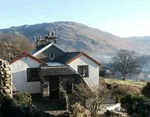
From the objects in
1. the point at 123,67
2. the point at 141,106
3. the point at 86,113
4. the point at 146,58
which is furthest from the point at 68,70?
the point at 146,58

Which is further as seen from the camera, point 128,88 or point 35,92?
point 128,88

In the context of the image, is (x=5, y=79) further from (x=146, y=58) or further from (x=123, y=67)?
(x=146, y=58)

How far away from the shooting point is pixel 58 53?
26.4 meters

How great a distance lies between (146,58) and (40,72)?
122m

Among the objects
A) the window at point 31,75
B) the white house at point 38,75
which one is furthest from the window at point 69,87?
the window at point 31,75

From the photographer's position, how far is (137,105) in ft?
40.5

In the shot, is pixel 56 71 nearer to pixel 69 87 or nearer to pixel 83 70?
pixel 69 87

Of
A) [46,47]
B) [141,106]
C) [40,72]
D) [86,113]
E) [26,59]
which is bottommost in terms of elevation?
[86,113]

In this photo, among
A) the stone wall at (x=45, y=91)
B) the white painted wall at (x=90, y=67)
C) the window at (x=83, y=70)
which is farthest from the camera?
the window at (x=83, y=70)

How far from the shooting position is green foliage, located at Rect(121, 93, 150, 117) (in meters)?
11.1

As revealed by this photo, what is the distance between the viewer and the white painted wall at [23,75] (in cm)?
1970

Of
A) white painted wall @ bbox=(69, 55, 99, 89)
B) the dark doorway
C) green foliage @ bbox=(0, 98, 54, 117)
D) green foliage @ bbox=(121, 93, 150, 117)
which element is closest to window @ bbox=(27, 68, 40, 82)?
the dark doorway

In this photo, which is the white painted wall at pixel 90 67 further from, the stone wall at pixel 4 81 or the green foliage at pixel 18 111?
the green foliage at pixel 18 111

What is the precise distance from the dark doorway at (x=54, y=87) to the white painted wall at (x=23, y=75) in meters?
1.63
